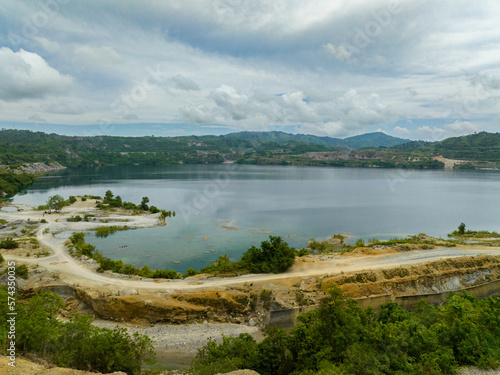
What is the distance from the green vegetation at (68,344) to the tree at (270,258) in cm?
1394

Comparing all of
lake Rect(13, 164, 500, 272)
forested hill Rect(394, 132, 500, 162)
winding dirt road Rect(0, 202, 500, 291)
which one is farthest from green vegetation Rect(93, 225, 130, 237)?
forested hill Rect(394, 132, 500, 162)

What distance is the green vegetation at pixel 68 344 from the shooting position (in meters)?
11.9

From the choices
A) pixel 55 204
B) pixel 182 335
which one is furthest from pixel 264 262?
pixel 55 204

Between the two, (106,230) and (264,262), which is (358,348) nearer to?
(264,262)

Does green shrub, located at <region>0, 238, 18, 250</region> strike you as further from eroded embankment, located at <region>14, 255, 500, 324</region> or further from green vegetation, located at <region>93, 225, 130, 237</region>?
green vegetation, located at <region>93, 225, 130, 237</region>

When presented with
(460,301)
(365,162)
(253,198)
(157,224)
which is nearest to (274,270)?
(460,301)

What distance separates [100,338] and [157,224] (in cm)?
3719

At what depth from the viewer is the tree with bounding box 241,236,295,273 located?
87.4ft

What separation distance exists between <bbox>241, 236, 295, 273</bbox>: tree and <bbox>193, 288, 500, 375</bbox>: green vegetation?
11.1 meters

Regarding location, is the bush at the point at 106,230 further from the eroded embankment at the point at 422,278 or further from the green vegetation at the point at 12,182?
the green vegetation at the point at 12,182

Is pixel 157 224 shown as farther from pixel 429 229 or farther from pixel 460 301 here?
pixel 429 229

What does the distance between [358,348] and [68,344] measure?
13640 millimetres

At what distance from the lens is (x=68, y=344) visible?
13.2 meters

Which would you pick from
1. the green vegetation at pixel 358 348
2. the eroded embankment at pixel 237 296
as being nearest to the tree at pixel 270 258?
the eroded embankment at pixel 237 296
